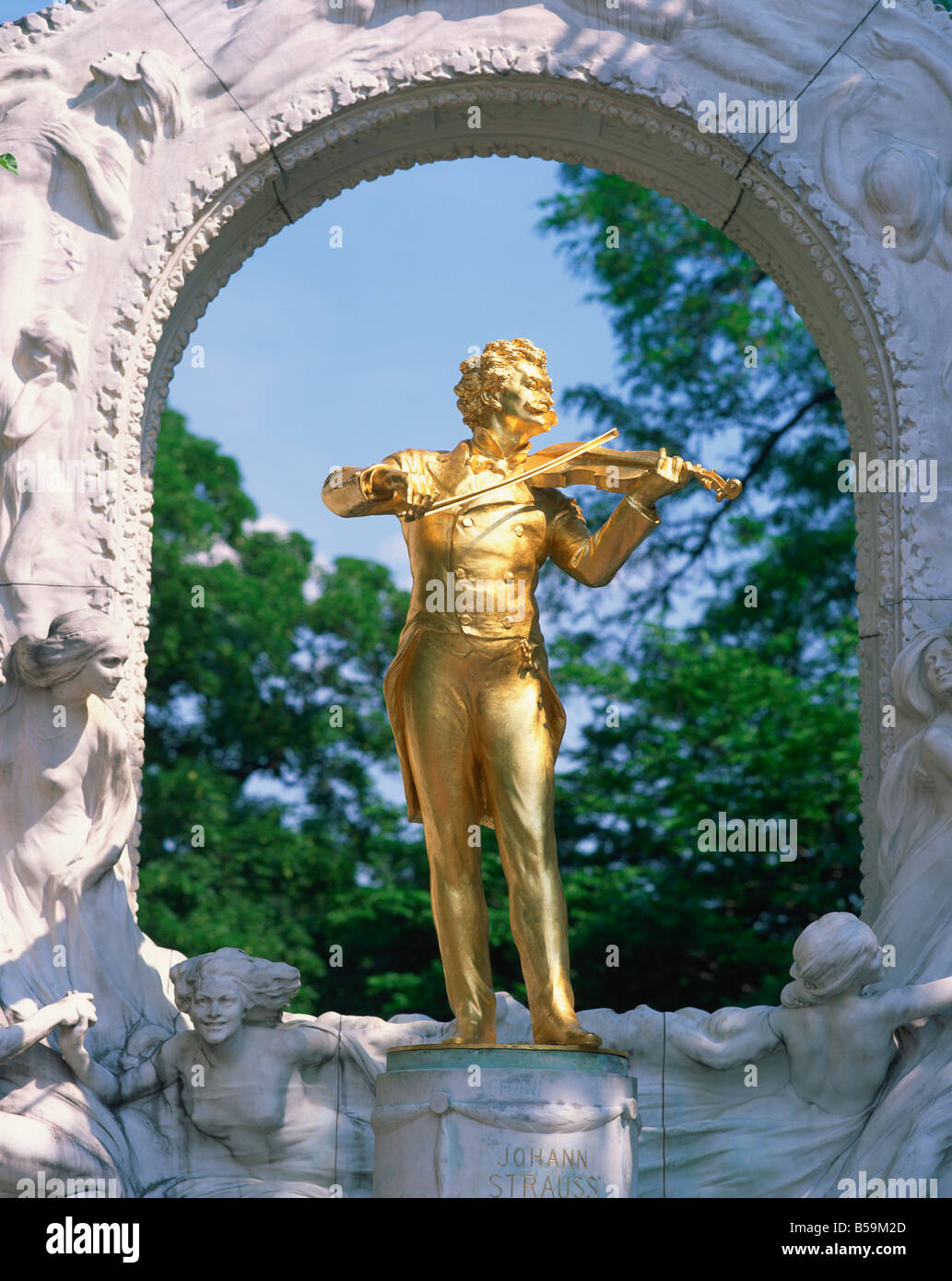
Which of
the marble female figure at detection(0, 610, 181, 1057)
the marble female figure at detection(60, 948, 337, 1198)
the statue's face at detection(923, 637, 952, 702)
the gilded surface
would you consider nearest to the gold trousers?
the gilded surface

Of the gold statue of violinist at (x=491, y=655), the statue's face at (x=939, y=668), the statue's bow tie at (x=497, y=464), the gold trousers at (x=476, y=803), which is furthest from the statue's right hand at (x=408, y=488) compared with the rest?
the statue's face at (x=939, y=668)

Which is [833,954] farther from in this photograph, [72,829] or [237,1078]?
[72,829]

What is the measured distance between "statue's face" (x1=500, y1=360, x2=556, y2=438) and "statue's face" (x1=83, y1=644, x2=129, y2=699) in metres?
1.92

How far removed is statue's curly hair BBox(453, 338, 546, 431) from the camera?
7.09 metres

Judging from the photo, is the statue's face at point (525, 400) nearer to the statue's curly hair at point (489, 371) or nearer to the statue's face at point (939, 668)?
the statue's curly hair at point (489, 371)

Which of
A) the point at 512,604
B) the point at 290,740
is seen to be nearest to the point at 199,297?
the point at 512,604

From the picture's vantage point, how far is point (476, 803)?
686 centimetres

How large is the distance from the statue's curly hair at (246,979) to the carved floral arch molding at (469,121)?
1.31 m

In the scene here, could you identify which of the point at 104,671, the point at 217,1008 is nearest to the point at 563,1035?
the point at 217,1008

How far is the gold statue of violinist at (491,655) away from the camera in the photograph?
6.67m

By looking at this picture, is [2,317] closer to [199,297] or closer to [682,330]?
[199,297]

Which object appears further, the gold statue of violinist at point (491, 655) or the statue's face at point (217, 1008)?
the statue's face at point (217, 1008)

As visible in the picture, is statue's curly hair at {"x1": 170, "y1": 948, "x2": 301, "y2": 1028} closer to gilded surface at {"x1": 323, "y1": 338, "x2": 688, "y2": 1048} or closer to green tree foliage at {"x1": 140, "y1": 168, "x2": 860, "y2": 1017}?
gilded surface at {"x1": 323, "y1": 338, "x2": 688, "y2": 1048}

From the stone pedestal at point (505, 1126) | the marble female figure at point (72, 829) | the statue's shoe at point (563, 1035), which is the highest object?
the marble female figure at point (72, 829)
